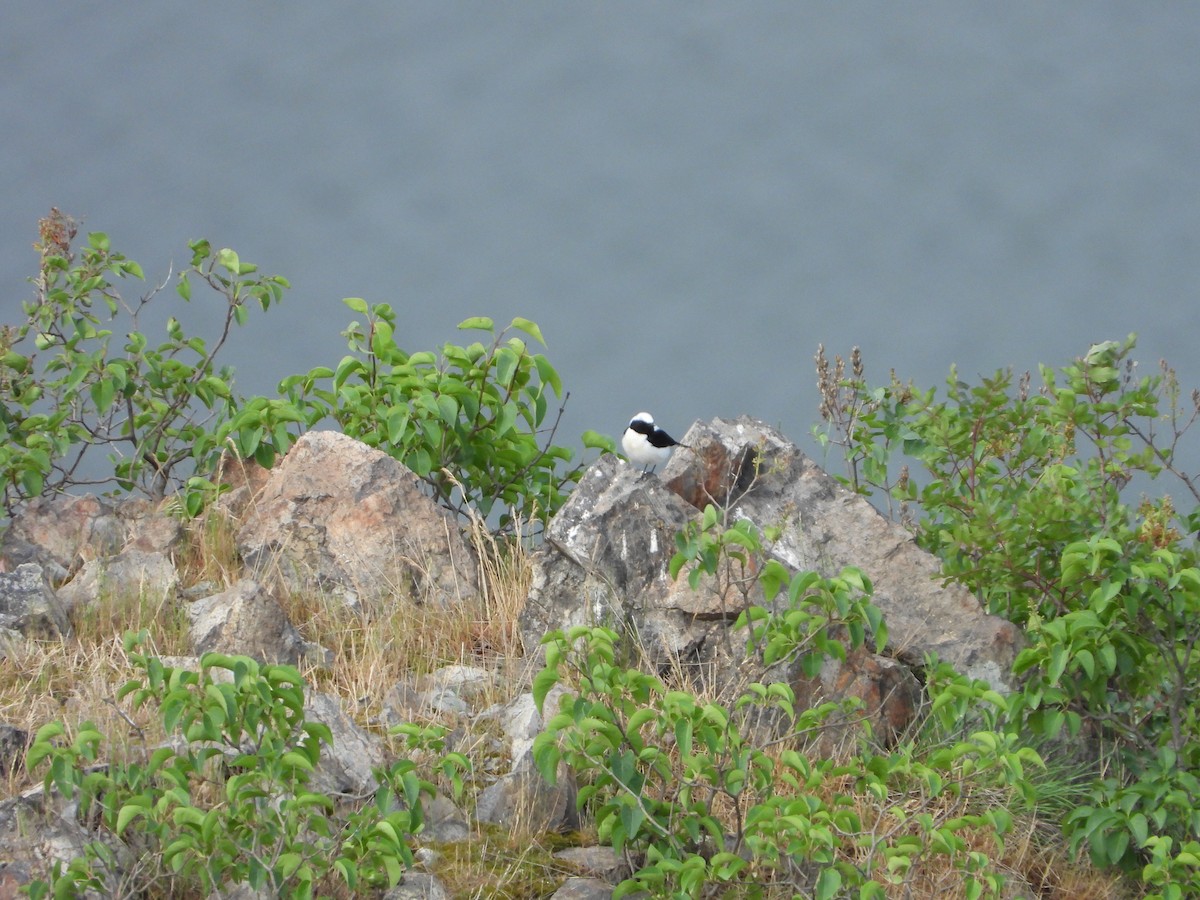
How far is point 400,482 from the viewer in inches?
259

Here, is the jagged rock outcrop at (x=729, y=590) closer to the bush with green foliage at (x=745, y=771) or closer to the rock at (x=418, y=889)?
the bush with green foliage at (x=745, y=771)

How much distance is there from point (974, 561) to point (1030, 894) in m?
1.24

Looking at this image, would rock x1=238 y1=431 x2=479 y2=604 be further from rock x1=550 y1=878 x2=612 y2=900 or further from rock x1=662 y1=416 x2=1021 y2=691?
rock x1=550 y1=878 x2=612 y2=900

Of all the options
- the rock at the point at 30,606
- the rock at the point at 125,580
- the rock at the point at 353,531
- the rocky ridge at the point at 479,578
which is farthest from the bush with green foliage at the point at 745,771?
the rock at the point at 30,606

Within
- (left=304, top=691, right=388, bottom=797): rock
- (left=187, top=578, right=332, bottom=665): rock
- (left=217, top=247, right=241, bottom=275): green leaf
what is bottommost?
(left=304, top=691, right=388, bottom=797): rock

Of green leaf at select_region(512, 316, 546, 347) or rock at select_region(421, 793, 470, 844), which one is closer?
rock at select_region(421, 793, 470, 844)

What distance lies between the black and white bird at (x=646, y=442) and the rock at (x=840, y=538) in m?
0.08

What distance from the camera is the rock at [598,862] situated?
14.9ft

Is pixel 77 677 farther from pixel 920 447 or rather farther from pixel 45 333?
pixel 920 447

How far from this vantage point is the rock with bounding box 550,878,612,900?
174 inches

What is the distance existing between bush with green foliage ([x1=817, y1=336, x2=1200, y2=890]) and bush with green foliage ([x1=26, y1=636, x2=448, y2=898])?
7.00ft

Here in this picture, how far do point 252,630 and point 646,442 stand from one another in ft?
6.24

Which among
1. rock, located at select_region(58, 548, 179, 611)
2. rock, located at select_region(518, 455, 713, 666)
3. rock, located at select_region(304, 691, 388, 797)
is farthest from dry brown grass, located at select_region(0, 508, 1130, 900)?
rock, located at select_region(304, 691, 388, 797)

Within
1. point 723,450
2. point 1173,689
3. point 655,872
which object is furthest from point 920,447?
point 655,872
